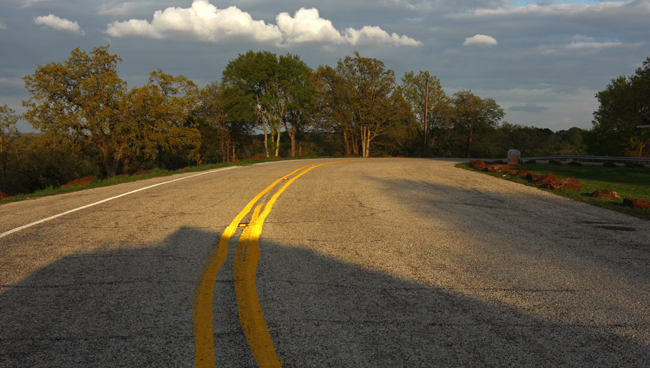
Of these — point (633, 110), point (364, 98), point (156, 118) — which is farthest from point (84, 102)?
point (633, 110)

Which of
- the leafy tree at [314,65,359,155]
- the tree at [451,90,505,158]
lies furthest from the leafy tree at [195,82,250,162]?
the tree at [451,90,505,158]

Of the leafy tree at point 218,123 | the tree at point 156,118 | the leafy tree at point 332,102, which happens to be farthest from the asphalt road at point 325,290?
the leafy tree at point 218,123

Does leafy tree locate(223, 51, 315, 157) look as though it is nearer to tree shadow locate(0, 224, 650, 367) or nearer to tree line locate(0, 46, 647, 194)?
tree line locate(0, 46, 647, 194)

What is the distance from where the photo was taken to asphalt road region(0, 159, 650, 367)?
2467mm

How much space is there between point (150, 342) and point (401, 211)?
522 centimetres

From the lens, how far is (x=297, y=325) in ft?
9.12

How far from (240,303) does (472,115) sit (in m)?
57.9

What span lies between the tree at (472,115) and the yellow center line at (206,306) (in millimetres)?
55148

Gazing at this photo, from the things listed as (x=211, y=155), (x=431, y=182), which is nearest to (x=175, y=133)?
(x=211, y=155)

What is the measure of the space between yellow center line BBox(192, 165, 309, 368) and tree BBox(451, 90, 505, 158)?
55.1 m

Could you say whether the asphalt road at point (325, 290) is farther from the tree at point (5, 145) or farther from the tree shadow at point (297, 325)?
the tree at point (5, 145)

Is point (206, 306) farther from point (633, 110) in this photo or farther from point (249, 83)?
point (249, 83)

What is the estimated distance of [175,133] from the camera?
134ft

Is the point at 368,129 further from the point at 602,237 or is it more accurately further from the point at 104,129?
the point at 602,237
